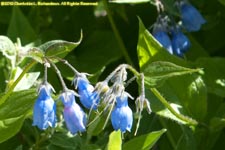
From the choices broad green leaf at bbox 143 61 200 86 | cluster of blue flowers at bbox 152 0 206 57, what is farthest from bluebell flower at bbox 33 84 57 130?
cluster of blue flowers at bbox 152 0 206 57

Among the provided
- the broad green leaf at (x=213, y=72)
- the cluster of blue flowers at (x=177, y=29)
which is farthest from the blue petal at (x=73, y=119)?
the broad green leaf at (x=213, y=72)

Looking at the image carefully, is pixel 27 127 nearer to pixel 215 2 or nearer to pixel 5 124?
pixel 5 124

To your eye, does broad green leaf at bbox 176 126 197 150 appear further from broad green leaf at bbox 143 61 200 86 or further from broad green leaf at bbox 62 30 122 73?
broad green leaf at bbox 62 30 122 73

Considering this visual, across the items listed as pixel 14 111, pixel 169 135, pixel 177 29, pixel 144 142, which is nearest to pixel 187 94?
pixel 169 135

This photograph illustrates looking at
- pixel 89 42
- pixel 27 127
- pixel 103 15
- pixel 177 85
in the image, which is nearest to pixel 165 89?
pixel 177 85

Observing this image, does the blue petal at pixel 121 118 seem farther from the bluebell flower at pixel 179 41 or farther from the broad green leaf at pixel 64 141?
the bluebell flower at pixel 179 41
